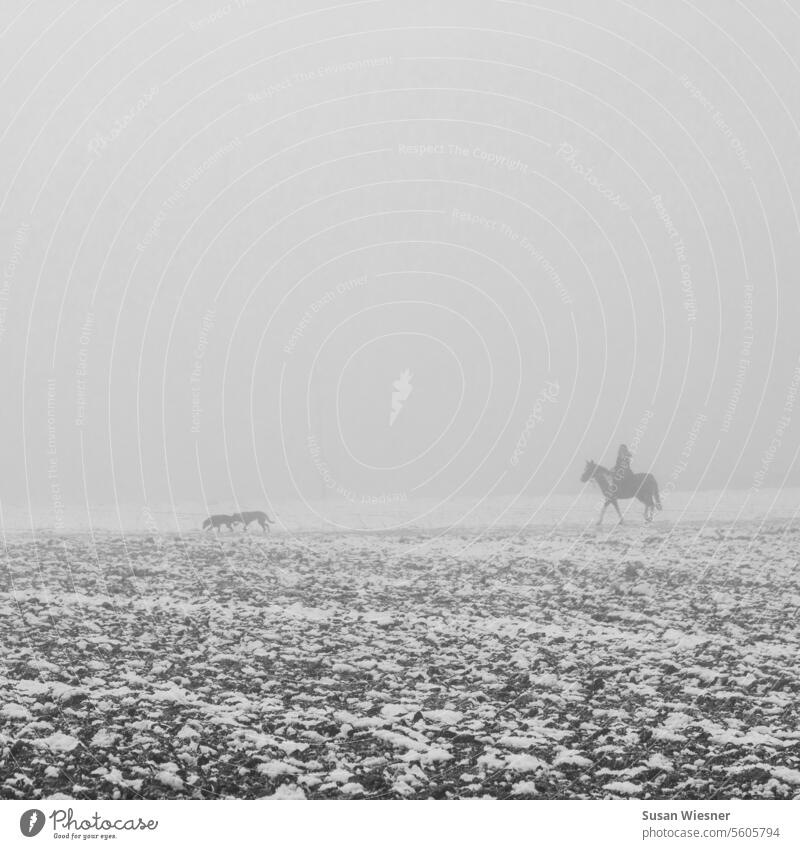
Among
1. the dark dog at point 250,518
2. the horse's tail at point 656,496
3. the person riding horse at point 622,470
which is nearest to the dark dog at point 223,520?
the dark dog at point 250,518

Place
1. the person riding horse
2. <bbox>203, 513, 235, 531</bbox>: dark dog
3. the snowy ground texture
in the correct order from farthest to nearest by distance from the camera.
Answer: the person riding horse → <bbox>203, 513, 235, 531</bbox>: dark dog → the snowy ground texture

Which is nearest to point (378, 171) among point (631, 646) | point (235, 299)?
point (235, 299)

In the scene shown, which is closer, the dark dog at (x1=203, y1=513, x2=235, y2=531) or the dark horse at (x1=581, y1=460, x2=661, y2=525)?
the dark dog at (x1=203, y1=513, x2=235, y2=531)

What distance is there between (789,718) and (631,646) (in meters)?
2.33

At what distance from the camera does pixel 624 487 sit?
19.8 meters

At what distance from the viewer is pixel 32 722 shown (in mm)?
9281

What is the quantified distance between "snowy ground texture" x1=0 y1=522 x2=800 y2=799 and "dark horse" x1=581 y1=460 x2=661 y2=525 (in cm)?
368

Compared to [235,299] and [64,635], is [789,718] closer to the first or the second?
[64,635]

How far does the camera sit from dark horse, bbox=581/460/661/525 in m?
19.3

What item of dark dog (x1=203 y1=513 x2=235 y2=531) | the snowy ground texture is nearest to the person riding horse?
the snowy ground texture

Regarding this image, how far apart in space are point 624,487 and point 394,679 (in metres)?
10.7

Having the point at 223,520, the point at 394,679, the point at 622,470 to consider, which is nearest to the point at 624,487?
the point at 622,470

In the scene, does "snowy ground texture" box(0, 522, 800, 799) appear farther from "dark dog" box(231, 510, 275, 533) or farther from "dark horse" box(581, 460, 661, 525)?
"dark horse" box(581, 460, 661, 525)

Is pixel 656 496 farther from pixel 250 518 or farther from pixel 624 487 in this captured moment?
pixel 250 518
